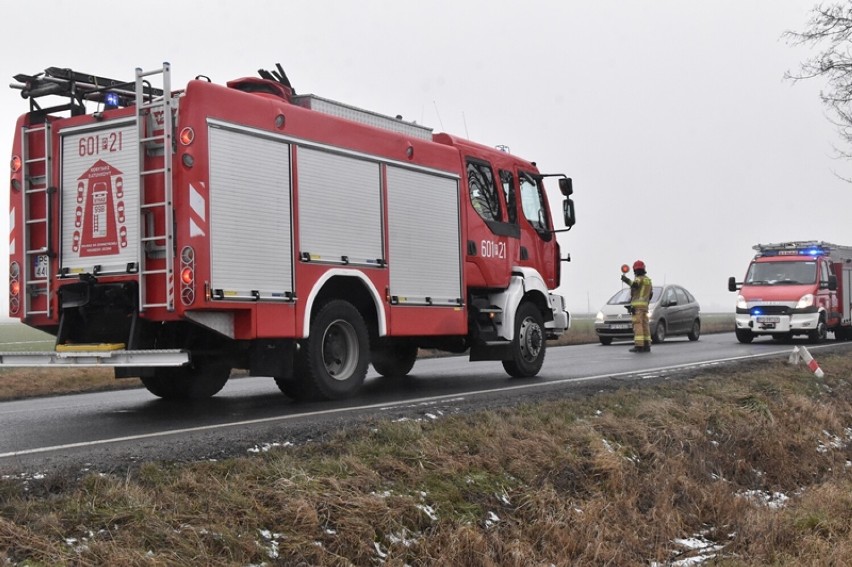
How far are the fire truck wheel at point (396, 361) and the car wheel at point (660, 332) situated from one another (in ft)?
37.6

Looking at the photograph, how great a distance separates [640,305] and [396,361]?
283 inches

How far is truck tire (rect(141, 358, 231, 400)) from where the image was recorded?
1010cm

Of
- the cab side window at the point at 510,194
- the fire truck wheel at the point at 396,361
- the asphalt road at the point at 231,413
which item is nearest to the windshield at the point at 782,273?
the asphalt road at the point at 231,413

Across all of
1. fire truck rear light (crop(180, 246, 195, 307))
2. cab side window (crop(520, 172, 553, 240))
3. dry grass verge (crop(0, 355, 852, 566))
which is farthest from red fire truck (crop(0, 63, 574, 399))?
cab side window (crop(520, 172, 553, 240))

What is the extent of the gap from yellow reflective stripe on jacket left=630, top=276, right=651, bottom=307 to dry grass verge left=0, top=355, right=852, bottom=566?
30.7 feet

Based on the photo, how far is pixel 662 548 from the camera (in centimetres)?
597

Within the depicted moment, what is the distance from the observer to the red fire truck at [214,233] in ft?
27.2

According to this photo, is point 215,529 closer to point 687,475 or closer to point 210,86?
point 687,475

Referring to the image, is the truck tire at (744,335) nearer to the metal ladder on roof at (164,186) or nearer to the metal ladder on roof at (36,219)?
the metal ladder on roof at (164,186)

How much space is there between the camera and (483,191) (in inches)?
486

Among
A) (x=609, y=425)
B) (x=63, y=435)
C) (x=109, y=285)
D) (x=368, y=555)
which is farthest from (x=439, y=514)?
(x=109, y=285)

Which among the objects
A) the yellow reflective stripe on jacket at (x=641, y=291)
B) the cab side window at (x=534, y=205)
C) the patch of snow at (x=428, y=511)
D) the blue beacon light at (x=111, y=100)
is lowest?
the patch of snow at (x=428, y=511)

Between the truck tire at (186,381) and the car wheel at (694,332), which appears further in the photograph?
the car wheel at (694,332)

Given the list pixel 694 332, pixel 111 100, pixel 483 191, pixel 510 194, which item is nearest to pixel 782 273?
pixel 694 332
